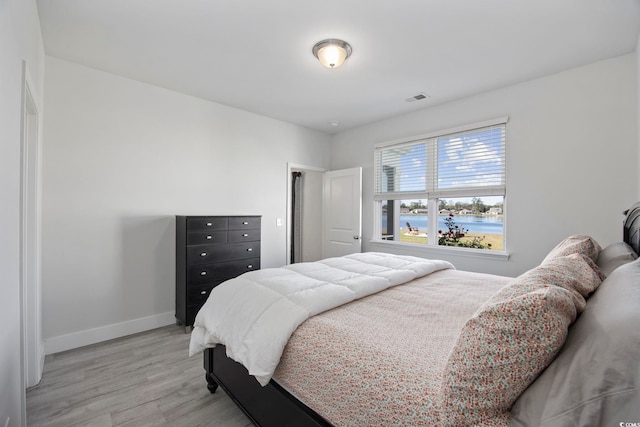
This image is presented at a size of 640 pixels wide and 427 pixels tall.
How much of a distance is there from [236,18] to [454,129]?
9.07 ft

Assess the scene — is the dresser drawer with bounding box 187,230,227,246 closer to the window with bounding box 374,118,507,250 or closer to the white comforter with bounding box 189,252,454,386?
the white comforter with bounding box 189,252,454,386

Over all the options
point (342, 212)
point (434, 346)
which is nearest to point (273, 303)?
point (434, 346)

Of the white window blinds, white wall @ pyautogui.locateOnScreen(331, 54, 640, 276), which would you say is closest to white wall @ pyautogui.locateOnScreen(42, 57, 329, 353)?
the white window blinds

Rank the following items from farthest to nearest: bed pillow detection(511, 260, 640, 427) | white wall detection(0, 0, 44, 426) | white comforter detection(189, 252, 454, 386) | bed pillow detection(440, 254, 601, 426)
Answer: white comforter detection(189, 252, 454, 386)
white wall detection(0, 0, 44, 426)
bed pillow detection(440, 254, 601, 426)
bed pillow detection(511, 260, 640, 427)

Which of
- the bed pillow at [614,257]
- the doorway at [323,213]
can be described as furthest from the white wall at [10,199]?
the doorway at [323,213]

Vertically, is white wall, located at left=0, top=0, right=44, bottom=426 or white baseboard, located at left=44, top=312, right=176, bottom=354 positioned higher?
white wall, located at left=0, top=0, right=44, bottom=426

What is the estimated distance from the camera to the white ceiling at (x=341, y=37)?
2033 mm

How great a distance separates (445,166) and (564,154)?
1192mm

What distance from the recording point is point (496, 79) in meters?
3.07

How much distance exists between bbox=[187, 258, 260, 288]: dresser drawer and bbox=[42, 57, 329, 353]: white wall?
0.45 meters

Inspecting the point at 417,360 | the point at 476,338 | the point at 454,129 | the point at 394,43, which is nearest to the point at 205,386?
the point at 417,360

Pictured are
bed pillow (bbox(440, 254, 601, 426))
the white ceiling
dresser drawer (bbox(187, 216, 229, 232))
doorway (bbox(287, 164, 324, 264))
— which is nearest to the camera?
bed pillow (bbox(440, 254, 601, 426))

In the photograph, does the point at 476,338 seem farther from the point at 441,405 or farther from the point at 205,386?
the point at 205,386

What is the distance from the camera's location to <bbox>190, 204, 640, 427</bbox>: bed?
691 mm
